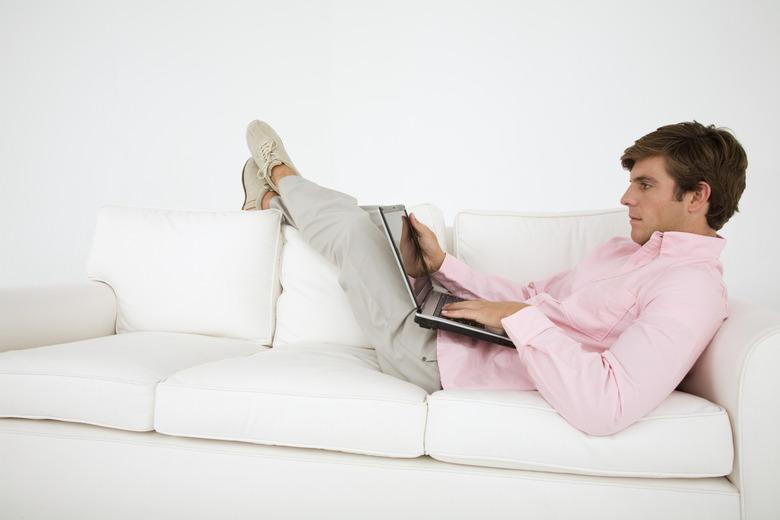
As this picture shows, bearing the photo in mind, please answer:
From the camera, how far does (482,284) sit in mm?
1880

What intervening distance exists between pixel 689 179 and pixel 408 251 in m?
0.75

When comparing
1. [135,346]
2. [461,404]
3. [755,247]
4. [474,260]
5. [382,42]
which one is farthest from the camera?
[382,42]

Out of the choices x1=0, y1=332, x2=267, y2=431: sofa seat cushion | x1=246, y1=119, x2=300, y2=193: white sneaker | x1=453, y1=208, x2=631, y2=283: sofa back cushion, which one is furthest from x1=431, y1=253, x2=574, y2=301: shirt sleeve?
x1=0, y1=332, x2=267, y2=431: sofa seat cushion

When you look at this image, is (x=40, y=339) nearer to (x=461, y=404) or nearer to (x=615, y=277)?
(x=461, y=404)

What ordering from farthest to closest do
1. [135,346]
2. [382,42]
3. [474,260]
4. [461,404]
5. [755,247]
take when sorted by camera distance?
1. [382,42]
2. [755,247]
3. [474,260]
4. [135,346]
5. [461,404]

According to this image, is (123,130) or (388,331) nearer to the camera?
(388,331)

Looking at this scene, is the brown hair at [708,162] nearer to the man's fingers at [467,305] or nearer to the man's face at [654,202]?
the man's face at [654,202]

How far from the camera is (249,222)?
2.15 metres

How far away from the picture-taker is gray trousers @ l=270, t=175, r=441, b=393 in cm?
160

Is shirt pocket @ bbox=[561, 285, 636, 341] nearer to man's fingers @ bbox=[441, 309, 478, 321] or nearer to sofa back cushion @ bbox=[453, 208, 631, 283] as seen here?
man's fingers @ bbox=[441, 309, 478, 321]

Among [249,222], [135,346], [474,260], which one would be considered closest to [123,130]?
[249,222]

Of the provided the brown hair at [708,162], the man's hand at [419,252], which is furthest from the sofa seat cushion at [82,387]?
the brown hair at [708,162]

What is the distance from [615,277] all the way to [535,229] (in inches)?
23.5

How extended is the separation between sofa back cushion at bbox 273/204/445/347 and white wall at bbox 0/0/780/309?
1545mm
